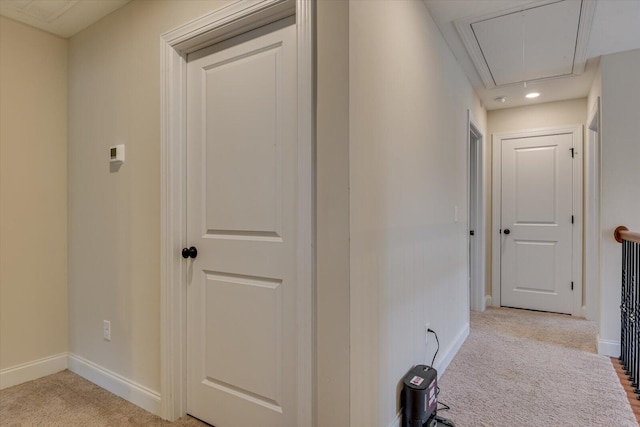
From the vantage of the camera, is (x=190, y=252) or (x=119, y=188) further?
(x=119, y=188)

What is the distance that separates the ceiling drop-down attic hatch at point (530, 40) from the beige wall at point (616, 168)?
313 mm

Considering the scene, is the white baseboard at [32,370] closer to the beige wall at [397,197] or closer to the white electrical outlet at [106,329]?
the white electrical outlet at [106,329]

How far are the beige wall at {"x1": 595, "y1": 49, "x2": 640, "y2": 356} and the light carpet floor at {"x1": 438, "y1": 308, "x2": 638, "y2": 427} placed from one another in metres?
0.42

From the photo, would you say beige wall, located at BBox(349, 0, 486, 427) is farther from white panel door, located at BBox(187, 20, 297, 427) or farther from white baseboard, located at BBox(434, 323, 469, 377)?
white panel door, located at BBox(187, 20, 297, 427)

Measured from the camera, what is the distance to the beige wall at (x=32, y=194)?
89.9 inches

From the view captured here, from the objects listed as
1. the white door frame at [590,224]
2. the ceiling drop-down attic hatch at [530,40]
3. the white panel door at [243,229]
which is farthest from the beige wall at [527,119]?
the white panel door at [243,229]

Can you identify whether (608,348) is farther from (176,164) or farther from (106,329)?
(106,329)

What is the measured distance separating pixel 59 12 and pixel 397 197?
7.67 feet

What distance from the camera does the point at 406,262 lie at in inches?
73.4

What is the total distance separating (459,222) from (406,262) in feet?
4.06

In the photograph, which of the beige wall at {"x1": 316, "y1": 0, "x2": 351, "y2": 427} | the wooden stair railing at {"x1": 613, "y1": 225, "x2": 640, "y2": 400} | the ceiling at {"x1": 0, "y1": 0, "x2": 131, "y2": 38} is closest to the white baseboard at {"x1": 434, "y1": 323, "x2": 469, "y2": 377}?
the wooden stair railing at {"x1": 613, "y1": 225, "x2": 640, "y2": 400}

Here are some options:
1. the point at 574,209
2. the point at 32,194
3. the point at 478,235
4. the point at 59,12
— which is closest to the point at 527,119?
the point at 574,209

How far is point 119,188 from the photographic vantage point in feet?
7.09

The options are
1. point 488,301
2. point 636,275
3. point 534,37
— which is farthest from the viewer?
point 488,301
